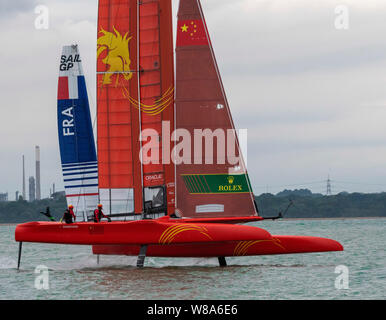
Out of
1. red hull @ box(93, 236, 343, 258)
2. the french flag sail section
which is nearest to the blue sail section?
the french flag sail section

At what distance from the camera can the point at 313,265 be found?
71.3ft

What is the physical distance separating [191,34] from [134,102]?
243cm

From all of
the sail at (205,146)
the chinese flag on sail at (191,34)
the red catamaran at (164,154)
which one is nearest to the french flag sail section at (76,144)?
the red catamaran at (164,154)

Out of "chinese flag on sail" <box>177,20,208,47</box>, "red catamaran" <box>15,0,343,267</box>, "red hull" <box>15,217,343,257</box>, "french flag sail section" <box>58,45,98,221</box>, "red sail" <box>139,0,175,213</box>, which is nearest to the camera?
"red hull" <box>15,217,343,257</box>

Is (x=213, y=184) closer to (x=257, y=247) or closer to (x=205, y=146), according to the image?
(x=205, y=146)

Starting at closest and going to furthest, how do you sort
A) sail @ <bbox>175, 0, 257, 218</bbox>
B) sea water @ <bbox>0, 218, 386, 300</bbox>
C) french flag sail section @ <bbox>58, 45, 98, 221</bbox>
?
sea water @ <bbox>0, 218, 386, 300</bbox> → sail @ <bbox>175, 0, 257, 218</bbox> → french flag sail section @ <bbox>58, 45, 98, 221</bbox>

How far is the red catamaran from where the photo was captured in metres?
19.0

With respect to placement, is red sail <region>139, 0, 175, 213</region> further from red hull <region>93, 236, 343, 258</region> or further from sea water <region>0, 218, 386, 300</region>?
sea water <region>0, 218, 386, 300</region>

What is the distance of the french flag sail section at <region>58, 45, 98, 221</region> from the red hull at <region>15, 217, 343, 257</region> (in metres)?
2.21

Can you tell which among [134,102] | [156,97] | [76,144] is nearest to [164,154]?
[156,97]

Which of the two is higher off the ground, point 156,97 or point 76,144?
point 156,97

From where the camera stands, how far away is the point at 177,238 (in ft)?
59.7

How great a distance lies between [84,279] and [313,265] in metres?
6.94
